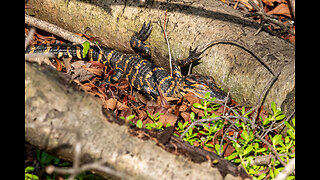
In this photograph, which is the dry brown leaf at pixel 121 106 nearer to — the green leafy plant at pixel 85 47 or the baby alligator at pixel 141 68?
the baby alligator at pixel 141 68

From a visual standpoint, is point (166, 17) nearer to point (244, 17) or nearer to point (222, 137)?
point (244, 17)

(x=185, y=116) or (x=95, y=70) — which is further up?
(x=95, y=70)

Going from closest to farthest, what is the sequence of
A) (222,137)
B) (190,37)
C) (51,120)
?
1. (51,120)
2. (222,137)
3. (190,37)

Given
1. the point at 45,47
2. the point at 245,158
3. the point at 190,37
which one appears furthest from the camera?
the point at 45,47

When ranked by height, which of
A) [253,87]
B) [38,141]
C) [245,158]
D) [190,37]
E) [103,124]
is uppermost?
[190,37]

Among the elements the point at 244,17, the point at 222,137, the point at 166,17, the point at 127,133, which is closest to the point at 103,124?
the point at 127,133

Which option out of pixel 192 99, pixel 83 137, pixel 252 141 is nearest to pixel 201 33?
pixel 192 99

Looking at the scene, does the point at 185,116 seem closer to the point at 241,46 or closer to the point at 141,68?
the point at 241,46
